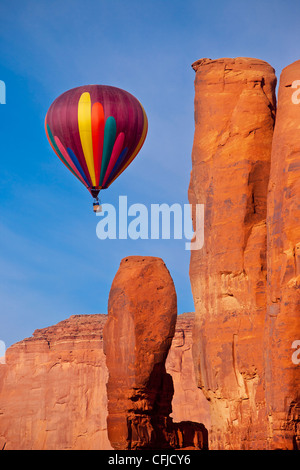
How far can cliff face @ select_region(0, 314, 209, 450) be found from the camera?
7131 cm

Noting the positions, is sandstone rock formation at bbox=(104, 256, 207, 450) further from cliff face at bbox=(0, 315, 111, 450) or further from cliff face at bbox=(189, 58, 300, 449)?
cliff face at bbox=(0, 315, 111, 450)

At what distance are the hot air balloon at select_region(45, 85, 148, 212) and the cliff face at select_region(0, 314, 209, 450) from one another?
108ft

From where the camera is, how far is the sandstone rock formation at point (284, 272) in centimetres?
2638

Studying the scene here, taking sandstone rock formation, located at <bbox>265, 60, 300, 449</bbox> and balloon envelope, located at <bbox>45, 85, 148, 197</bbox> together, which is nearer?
sandstone rock formation, located at <bbox>265, 60, 300, 449</bbox>

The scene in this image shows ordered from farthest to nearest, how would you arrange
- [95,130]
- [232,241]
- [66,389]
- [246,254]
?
[66,389] < [95,130] < [232,241] < [246,254]

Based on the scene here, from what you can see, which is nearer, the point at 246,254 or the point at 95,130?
the point at 246,254

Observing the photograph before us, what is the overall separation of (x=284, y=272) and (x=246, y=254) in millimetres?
3968

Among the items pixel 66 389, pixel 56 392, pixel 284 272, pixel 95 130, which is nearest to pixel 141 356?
pixel 284 272

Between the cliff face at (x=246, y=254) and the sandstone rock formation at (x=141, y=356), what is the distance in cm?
190

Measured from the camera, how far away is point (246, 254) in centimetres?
3148

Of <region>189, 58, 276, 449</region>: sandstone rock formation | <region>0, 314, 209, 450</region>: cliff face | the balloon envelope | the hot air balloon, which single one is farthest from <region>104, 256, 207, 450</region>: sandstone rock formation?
<region>0, 314, 209, 450</region>: cliff face

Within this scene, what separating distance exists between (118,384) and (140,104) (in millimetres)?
12082

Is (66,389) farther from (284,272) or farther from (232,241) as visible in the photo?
(284,272)
